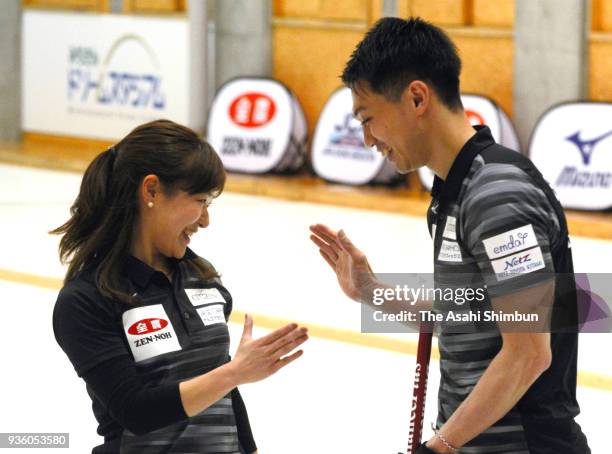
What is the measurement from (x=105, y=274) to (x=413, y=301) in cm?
77

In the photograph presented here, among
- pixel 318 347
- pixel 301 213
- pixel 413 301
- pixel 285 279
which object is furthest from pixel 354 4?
pixel 413 301

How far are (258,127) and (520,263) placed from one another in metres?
11.9

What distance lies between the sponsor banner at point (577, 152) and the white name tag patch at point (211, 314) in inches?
336

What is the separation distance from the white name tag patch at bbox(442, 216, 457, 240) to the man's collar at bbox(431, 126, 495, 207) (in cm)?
4

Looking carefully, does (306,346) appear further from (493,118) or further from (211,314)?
(493,118)

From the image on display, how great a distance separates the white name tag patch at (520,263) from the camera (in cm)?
263

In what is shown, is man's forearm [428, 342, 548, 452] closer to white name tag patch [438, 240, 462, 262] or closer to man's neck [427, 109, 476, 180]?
white name tag patch [438, 240, 462, 262]

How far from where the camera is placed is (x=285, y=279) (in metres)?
9.69

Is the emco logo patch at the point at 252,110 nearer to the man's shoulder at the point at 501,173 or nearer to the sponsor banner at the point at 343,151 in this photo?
the sponsor banner at the point at 343,151

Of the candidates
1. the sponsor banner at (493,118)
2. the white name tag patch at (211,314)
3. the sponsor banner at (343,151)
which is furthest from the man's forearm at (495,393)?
the sponsor banner at (343,151)

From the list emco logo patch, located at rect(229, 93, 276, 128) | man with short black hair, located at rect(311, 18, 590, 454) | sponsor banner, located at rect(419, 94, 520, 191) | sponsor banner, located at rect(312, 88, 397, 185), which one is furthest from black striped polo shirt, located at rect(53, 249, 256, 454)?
emco logo patch, located at rect(229, 93, 276, 128)

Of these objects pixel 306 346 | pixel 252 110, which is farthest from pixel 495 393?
pixel 252 110

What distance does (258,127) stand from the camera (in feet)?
47.2

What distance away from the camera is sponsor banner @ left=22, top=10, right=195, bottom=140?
616 inches
